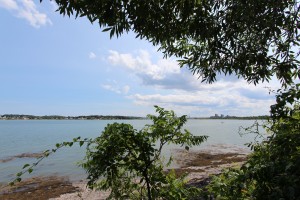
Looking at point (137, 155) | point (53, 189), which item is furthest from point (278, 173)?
point (53, 189)

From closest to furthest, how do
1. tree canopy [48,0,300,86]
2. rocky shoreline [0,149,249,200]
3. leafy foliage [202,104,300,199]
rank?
leafy foliage [202,104,300,199] < tree canopy [48,0,300,86] < rocky shoreline [0,149,249,200]

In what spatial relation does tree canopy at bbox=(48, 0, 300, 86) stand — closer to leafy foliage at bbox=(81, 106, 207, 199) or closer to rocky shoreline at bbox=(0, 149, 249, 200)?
leafy foliage at bbox=(81, 106, 207, 199)

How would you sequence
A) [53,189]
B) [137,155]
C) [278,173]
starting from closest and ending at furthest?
[278,173] < [137,155] < [53,189]

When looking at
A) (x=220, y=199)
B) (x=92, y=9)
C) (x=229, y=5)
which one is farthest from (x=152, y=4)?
(x=220, y=199)

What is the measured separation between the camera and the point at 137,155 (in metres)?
3.74

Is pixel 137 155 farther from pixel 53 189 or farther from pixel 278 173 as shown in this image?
pixel 53 189

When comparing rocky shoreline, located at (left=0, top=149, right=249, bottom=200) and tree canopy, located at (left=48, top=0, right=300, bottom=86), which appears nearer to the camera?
tree canopy, located at (left=48, top=0, right=300, bottom=86)

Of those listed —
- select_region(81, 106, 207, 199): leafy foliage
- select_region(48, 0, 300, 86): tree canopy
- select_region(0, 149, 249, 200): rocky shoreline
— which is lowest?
select_region(0, 149, 249, 200): rocky shoreline

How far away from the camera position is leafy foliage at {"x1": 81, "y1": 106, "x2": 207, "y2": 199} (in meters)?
3.53

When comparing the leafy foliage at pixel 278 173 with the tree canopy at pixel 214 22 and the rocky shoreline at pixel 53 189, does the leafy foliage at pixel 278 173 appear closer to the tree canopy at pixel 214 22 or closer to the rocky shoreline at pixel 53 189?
the tree canopy at pixel 214 22

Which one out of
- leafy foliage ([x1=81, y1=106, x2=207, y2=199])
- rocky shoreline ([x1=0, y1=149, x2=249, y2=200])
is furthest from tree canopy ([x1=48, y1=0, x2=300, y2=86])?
rocky shoreline ([x1=0, y1=149, x2=249, y2=200])

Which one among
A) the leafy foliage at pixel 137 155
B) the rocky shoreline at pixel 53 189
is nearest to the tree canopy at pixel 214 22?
the leafy foliage at pixel 137 155

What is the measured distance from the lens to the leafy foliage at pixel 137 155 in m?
3.53

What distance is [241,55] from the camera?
4.18 metres
